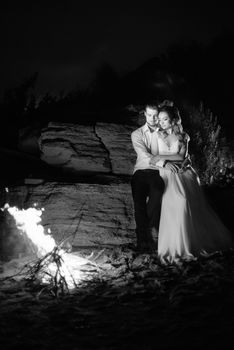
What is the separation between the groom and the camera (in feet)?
18.3

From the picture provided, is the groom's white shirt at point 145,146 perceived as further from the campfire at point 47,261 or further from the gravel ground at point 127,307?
the campfire at point 47,261

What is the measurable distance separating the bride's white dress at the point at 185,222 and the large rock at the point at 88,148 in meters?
1.56

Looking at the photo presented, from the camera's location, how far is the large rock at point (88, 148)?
7000mm

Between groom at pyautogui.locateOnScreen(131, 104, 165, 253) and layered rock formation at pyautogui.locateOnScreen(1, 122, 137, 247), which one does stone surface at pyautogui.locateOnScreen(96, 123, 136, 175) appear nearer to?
layered rock formation at pyautogui.locateOnScreen(1, 122, 137, 247)

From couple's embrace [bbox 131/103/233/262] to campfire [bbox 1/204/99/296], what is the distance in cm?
120

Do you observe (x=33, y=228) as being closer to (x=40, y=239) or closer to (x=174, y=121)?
(x=40, y=239)

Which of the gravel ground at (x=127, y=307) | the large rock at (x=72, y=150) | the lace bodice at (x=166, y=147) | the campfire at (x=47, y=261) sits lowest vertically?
the gravel ground at (x=127, y=307)

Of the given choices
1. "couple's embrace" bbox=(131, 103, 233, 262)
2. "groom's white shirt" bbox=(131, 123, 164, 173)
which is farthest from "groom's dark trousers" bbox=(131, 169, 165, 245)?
"groom's white shirt" bbox=(131, 123, 164, 173)

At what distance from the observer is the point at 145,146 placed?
5.91 m


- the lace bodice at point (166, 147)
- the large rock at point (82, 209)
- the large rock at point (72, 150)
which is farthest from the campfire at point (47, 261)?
the lace bodice at point (166, 147)

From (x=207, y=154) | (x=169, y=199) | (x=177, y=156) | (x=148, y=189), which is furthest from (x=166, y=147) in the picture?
(x=207, y=154)

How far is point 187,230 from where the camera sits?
5.32 m

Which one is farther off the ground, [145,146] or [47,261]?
[145,146]

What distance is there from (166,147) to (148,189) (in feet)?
2.63
